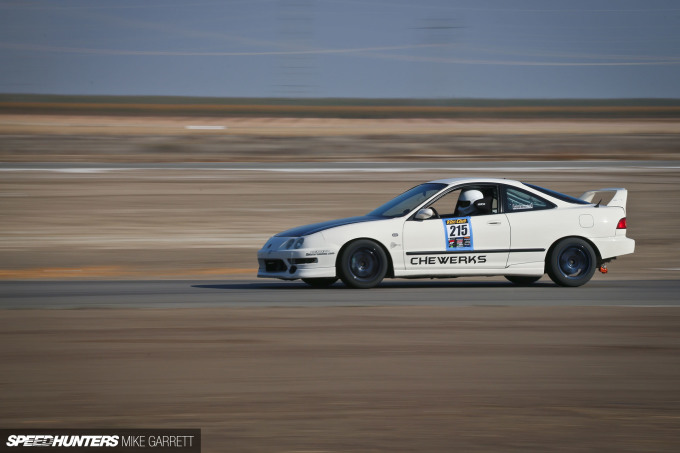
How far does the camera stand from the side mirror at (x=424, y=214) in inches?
446

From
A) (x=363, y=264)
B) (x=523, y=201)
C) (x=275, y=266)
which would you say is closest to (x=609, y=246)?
(x=523, y=201)

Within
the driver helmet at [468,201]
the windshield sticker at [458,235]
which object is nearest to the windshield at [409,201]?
the driver helmet at [468,201]

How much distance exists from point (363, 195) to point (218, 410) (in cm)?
1818

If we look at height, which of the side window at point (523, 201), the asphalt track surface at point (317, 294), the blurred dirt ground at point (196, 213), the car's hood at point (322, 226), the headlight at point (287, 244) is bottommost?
the asphalt track surface at point (317, 294)

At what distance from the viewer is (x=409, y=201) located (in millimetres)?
11922

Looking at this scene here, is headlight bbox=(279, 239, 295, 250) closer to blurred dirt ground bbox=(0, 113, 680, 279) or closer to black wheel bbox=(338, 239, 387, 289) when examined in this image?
black wheel bbox=(338, 239, 387, 289)

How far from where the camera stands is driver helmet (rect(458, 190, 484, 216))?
1165 cm

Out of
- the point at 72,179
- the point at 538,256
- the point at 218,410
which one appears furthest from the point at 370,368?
the point at 72,179

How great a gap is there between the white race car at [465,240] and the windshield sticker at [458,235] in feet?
0.04

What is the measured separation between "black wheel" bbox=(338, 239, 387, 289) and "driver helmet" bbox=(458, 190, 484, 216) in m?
1.23

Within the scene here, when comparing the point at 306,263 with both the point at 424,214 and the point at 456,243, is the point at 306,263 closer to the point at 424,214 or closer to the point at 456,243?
the point at 424,214

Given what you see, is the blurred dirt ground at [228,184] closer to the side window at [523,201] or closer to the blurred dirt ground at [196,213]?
the blurred dirt ground at [196,213]

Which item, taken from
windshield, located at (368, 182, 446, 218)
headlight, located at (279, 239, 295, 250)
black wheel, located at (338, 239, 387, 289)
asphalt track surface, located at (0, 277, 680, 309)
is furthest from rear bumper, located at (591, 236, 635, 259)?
headlight, located at (279, 239, 295, 250)

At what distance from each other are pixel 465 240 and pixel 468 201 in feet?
1.91
